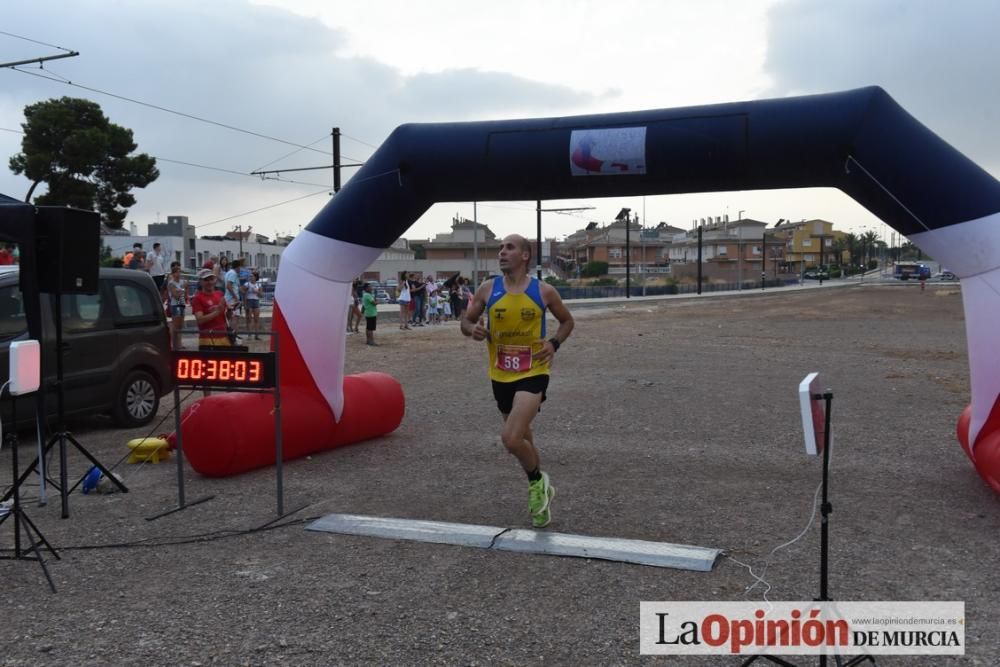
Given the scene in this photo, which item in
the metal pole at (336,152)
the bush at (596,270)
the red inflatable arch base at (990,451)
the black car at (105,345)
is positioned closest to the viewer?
the red inflatable arch base at (990,451)

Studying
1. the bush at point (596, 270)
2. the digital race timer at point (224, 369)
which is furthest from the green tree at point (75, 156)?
the bush at point (596, 270)

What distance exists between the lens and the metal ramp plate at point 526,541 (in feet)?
15.2

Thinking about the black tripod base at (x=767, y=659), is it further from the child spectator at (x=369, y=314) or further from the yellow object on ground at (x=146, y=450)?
the child spectator at (x=369, y=314)

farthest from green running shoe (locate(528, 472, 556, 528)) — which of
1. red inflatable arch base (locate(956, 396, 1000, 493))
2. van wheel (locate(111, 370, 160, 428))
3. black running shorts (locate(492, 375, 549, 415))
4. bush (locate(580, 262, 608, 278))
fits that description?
bush (locate(580, 262, 608, 278))

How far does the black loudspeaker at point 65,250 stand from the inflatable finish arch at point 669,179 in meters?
1.93

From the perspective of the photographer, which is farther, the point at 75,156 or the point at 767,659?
the point at 75,156

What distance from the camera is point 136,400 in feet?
29.9

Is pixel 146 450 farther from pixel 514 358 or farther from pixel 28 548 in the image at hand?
pixel 514 358

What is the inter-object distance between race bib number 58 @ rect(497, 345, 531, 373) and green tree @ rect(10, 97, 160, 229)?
36.6 m

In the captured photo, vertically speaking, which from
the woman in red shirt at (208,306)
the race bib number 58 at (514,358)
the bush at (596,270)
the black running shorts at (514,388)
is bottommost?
the black running shorts at (514,388)

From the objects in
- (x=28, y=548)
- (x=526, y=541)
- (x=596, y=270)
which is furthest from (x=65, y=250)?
(x=596, y=270)

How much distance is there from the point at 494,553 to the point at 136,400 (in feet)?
19.8

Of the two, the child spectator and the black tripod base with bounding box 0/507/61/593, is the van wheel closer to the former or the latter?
the black tripod base with bounding box 0/507/61/593

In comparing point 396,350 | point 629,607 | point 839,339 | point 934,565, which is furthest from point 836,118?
point 839,339
